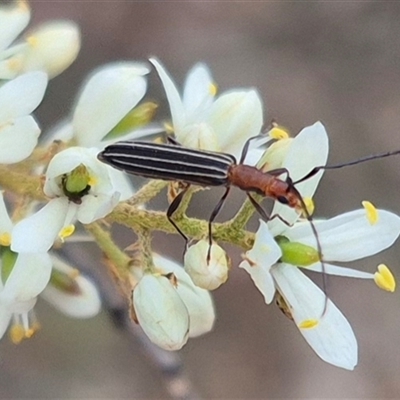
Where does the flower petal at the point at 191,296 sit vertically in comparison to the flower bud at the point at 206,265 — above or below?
below

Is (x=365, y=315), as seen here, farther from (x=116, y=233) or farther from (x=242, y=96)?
(x=242, y=96)

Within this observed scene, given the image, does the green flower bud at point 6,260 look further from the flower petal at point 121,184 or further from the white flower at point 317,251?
the white flower at point 317,251

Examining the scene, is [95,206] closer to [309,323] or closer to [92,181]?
[92,181]

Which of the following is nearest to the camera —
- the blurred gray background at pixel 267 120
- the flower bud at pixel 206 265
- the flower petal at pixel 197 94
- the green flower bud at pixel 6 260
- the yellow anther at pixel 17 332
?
the flower bud at pixel 206 265

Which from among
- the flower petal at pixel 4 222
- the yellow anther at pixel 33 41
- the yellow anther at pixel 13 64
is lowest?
the flower petal at pixel 4 222

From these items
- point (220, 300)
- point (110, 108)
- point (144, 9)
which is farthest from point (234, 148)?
point (144, 9)

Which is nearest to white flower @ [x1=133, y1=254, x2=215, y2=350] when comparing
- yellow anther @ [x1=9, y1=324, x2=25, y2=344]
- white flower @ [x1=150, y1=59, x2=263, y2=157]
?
white flower @ [x1=150, y1=59, x2=263, y2=157]

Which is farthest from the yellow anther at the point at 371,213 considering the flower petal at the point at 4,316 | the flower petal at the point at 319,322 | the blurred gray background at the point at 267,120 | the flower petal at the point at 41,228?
the blurred gray background at the point at 267,120
